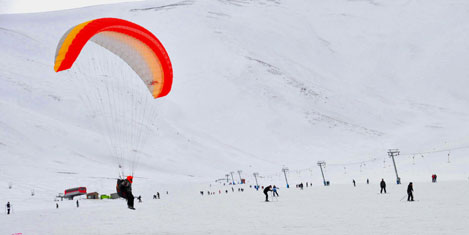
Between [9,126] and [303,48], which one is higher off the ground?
[303,48]

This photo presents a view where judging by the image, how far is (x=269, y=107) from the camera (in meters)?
135

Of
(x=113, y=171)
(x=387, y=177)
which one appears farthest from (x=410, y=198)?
(x=113, y=171)

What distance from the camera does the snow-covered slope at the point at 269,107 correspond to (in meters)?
69.3

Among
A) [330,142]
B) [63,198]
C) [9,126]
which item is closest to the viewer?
[63,198]

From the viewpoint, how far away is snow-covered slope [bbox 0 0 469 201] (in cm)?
6931

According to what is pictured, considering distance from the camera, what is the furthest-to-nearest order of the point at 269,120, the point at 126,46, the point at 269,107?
the point at 269,107 → the point at 269,120 → the point at 126,46

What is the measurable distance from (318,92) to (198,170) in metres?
66.4

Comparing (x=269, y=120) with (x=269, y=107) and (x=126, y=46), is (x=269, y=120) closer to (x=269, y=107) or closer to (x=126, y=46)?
(x=269, y=107)

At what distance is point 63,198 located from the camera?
145ft

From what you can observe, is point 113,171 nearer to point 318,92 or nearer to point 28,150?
point 28,150

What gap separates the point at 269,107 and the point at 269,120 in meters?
7.37

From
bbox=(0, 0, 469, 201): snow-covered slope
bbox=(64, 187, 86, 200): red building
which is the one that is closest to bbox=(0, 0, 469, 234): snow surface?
bbox=(0, 0, 469, 201): snow-covered slope

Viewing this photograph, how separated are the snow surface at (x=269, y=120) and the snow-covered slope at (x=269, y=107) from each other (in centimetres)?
42

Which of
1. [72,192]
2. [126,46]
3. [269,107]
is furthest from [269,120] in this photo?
[126,46]
